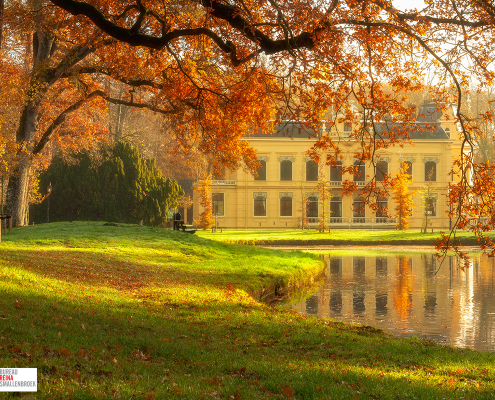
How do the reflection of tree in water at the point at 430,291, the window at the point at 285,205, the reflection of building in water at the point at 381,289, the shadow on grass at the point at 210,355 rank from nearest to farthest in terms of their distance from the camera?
the shadow on grass at the point at 210,355, the reflection of building in water at the point at 381,289, the reflection of tree in water at the point at 430,291, the window at the point at 285,205

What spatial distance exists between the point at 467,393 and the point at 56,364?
3.96 m

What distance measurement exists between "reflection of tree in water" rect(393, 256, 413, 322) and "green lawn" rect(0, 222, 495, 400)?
2948 mm

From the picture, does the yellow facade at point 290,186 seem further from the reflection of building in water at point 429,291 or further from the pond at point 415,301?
the pond at point 415,301

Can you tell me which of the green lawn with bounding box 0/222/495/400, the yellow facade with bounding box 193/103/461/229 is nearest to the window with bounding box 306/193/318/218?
the yellow facade with bounding box 193/103/461/229

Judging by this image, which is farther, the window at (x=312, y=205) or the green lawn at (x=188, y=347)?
the window at (x=312, y=205)

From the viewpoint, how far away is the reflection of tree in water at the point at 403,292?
422 inches

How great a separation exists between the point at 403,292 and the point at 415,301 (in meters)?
1.28

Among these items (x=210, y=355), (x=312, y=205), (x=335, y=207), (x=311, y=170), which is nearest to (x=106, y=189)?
(x=312, y=205)

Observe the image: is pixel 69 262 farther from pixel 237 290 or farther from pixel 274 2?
pixel 274 2

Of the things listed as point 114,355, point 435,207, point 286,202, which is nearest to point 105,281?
point 114,355

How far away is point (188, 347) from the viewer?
584 cm

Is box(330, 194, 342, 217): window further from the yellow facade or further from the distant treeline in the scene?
the distant treeline

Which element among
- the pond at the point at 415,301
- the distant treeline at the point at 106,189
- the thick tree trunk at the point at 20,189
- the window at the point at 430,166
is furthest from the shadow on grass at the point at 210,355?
the window at the point at 430,166

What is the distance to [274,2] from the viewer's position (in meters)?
8.20
